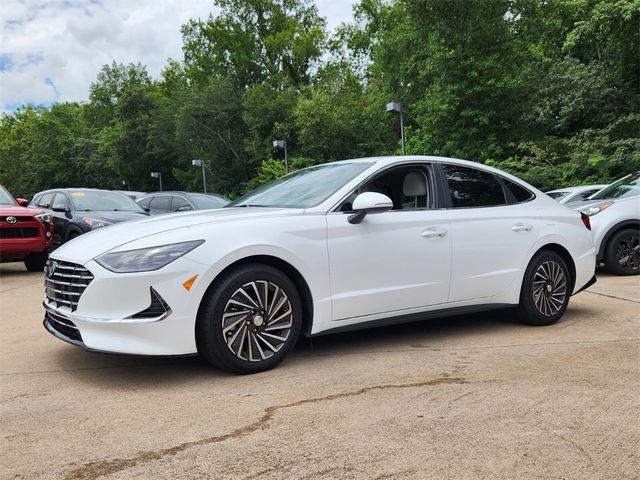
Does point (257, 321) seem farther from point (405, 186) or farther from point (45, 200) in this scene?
point (45, 200)

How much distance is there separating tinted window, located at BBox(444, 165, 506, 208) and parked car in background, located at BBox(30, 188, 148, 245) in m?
7.26

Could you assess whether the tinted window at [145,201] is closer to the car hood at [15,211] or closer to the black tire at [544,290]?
the car hood at [15,211]

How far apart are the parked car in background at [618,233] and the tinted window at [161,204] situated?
10004 mm

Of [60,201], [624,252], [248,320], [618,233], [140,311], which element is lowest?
[624,252]

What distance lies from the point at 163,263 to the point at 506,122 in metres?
22.7

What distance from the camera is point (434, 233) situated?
451cm

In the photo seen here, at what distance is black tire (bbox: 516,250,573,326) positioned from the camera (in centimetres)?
511

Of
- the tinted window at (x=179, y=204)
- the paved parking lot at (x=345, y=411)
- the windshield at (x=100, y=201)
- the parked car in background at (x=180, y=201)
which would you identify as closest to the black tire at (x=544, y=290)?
the paved parking lot at (x=345, y=411)

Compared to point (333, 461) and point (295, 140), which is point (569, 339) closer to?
point (333, 461)

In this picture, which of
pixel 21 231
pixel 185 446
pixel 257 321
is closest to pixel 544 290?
pixel 257 321

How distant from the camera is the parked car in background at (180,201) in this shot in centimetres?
1369

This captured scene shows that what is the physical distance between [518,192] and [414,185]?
3.93 feet

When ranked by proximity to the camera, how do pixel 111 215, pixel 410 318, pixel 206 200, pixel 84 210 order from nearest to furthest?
pixel 410 318 → pixel 111 215 → pixel 84 210 → pixel 206 200

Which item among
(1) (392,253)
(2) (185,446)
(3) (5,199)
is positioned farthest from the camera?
(3) (5,199)
